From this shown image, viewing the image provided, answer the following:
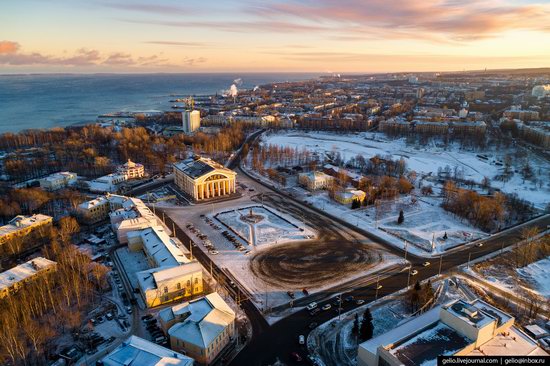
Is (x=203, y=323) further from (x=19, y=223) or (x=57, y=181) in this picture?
(x=57, y=181)

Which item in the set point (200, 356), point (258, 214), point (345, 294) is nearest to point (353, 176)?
point (258, 214)

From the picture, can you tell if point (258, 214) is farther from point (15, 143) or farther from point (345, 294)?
point (15, 143)

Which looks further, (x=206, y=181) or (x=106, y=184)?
(x=106, y=184)

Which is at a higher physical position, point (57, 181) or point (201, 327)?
point (57, 181)

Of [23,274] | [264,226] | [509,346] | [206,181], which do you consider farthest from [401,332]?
[206,181]

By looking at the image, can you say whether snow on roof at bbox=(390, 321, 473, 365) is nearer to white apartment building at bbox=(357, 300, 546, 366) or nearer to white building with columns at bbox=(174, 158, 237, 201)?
white apartment building at bbox=(357, 300, 546, 366)
